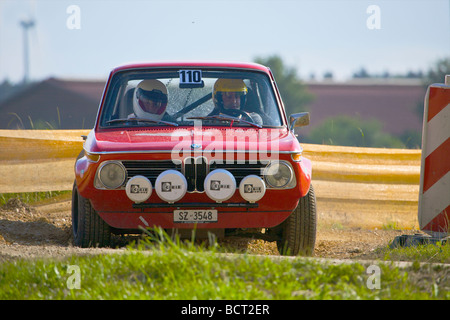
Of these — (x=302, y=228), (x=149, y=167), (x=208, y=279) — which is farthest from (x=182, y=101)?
(x=208, y=279)

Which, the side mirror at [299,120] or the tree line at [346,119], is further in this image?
the tree line at [346,119]

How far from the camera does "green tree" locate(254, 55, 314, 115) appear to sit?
96206 mm

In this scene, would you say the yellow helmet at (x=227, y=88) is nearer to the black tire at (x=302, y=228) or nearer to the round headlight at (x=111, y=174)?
the black tire at (x=302, y=228)

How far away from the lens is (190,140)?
5938mm

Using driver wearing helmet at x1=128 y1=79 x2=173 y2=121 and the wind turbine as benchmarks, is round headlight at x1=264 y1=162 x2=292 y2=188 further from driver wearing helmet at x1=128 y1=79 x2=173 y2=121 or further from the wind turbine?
the wind turbine

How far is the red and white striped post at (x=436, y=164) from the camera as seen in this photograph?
22.4ft

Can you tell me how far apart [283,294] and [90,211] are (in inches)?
100

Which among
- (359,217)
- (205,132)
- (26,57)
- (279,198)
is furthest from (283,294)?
(26,57)

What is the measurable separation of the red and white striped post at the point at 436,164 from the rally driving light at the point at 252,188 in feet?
6.85

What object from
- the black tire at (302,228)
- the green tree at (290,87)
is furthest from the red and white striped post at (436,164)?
the green tree at (290,87)

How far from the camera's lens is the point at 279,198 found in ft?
19.2

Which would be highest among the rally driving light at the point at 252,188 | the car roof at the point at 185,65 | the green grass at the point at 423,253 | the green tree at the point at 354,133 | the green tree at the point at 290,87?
the car roof at the point at 185,65
